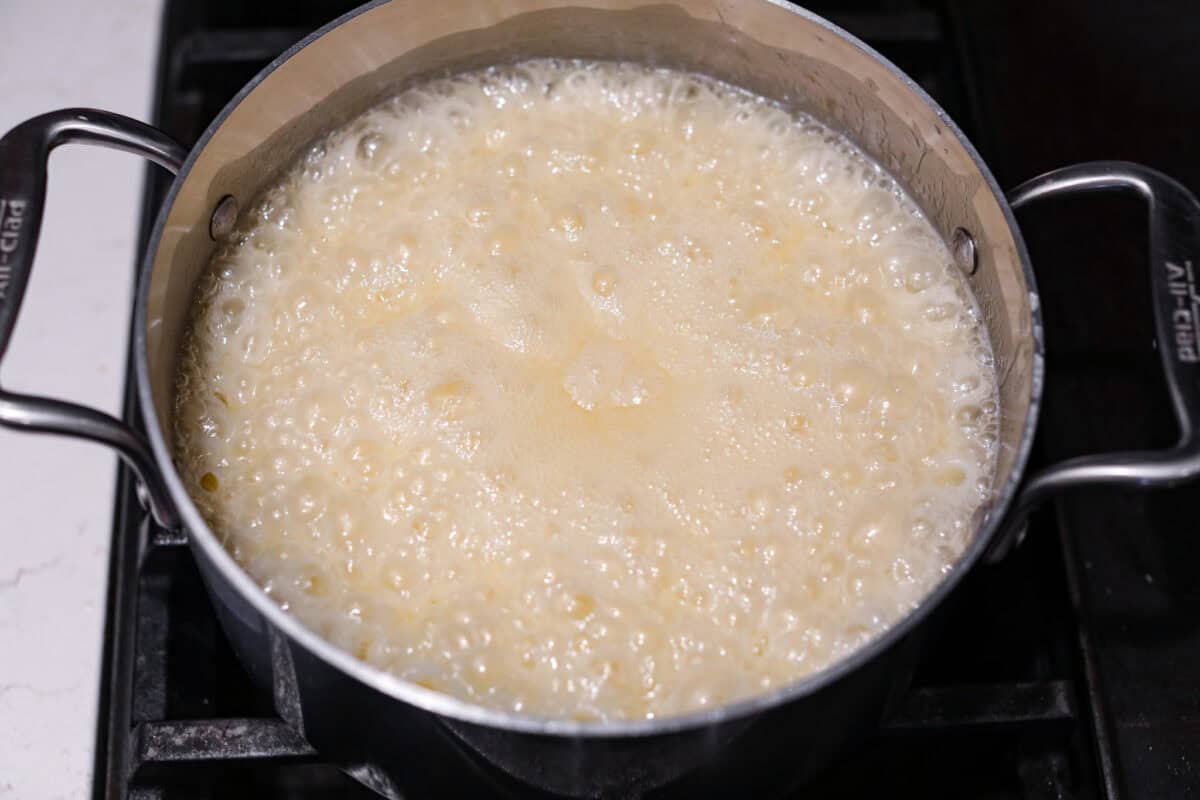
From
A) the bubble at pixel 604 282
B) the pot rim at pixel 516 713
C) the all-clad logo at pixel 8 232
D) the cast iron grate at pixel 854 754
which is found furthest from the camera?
the bubble at pixel 604 282

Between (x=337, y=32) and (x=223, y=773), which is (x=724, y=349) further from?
(x=223, y=773)

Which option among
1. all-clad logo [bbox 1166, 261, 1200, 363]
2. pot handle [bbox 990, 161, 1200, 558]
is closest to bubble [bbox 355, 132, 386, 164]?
pot handle [bbox 990, 161, 1200, 558]

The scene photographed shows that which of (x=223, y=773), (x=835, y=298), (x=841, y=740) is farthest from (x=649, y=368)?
(x=223, y=773)

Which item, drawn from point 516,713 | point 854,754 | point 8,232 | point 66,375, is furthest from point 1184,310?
point 66,375

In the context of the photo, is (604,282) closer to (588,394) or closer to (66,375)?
(588,394)

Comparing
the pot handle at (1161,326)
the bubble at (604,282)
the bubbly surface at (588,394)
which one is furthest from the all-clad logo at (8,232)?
the pot handle at (1161,326)

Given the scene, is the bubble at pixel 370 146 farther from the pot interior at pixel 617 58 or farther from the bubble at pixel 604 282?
the bubble at pixel 604 282

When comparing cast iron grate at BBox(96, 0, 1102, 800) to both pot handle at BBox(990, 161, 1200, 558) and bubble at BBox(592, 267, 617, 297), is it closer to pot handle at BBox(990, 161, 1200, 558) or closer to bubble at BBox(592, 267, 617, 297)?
pot handle at BBox(990, 161, 1200, 558)
